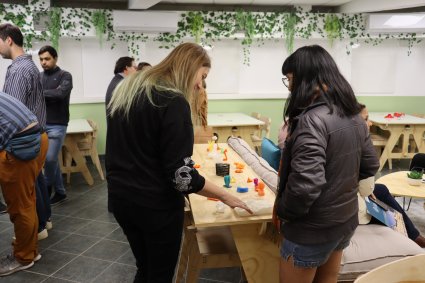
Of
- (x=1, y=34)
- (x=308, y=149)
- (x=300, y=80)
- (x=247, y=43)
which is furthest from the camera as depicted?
(x=247, y=43)

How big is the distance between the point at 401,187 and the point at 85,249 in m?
2.69

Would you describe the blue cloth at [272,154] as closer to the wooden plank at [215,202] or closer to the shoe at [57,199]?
the wooden plank at [215,202]

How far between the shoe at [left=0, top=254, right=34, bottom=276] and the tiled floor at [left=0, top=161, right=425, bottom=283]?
4 centimetres

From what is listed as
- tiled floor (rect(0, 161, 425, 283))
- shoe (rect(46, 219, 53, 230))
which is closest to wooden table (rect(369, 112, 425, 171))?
tiled floor (rect(0, 161, 425, 283))

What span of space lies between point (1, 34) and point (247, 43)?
4336 mm

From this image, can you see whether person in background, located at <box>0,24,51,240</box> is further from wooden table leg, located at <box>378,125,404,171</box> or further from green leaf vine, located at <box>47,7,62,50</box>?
wooden table leg, located at <box>378,125,404,171</box>

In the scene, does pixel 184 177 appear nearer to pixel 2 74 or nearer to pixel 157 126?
pixel 157 126

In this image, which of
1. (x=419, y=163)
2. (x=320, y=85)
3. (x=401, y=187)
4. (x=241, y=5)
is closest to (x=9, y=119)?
(x=320, y=85)

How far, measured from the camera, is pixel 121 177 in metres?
1.51

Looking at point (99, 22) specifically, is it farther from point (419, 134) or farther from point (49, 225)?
point (419, 134)

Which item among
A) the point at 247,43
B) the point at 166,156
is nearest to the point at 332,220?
the point at 166,156

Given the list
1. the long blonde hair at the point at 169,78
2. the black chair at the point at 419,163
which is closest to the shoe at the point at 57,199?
the long blonde hair at the point at 169,78

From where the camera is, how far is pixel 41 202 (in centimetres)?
309

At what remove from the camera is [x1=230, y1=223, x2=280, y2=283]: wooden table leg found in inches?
74.6
